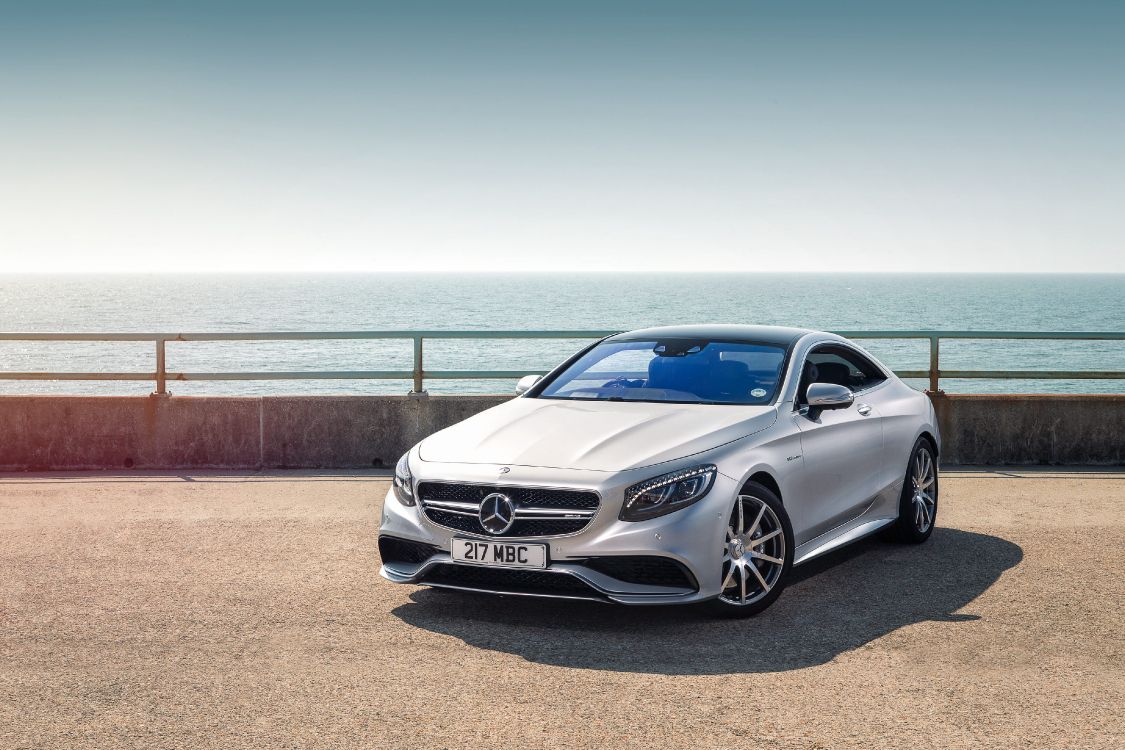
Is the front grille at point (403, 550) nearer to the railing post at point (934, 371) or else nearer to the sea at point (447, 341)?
the railing post at point (934, 371)

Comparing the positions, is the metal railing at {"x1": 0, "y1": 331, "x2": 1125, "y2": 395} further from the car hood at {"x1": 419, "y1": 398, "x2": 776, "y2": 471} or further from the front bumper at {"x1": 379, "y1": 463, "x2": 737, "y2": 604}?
the front bumper at {"x1": 379, "y1": 463, "x2": 737, "y2": 604}

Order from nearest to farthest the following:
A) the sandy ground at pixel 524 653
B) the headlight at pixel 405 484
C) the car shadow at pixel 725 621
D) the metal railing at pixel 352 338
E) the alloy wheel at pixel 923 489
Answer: the sandy ground at pixel 524 653, the car shadow at pixel 725 621, the headlight at pixel 405 484, the alloy wheel at pixel 923 489, the metal railing at pixel 352 338

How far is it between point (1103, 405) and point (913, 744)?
9.03 m

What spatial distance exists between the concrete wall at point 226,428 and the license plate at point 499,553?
6120mm

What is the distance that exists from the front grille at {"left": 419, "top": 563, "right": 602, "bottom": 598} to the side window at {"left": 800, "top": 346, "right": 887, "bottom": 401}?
228cm

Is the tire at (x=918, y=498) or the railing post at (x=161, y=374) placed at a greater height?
the railing post at (x=161, y=374)

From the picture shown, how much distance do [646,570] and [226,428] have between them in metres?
7.18

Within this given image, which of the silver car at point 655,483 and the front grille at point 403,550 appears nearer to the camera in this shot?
the silver car at point 655,483

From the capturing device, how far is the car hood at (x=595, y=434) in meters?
6.12

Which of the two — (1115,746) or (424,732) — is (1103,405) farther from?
(424,732)

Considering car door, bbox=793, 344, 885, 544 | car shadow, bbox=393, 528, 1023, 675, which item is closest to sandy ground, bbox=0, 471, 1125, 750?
car shadow, bbox=393, 528, 1023, 675

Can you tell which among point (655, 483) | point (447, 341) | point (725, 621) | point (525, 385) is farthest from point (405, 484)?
point (447, 341)

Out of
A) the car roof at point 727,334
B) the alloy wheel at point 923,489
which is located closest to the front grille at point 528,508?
the car roof at point 727,334

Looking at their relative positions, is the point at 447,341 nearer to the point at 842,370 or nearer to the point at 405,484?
the point at 842,370
